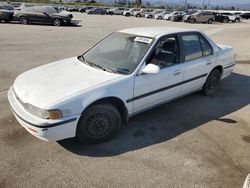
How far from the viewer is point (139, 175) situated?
9.79ft

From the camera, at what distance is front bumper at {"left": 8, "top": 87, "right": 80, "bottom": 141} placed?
2.98 meters

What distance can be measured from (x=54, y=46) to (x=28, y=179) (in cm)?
899

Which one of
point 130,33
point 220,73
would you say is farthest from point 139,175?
point 220,73

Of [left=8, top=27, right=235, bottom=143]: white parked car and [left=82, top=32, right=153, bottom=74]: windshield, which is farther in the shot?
[left=82, top=32, right=153, bottom=74]: windshield

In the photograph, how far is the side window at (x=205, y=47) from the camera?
195 inches

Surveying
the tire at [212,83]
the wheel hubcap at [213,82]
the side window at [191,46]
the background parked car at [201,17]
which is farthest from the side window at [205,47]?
the background parked car at [201,17]

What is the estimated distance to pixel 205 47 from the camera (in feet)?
16.4

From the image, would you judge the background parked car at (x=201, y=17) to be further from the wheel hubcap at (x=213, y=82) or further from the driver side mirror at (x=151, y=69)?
the driver side mirror at (x=151, y=69)

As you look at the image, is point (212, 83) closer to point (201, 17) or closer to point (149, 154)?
point (149, 154)

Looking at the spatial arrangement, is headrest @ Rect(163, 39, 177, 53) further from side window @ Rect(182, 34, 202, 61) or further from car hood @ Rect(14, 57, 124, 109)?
car hood @ Rect(14, 57, 124, 109)

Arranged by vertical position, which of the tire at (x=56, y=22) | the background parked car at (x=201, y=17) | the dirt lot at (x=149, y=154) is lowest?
the dirt lot at (x=149, y=154)

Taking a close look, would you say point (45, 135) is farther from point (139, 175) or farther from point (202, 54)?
point (202, 54)

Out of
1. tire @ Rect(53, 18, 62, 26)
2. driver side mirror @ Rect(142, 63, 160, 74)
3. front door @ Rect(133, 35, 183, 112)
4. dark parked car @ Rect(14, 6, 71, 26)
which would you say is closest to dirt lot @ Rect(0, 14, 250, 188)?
front door @ Rect(133, 35, 183, 112)

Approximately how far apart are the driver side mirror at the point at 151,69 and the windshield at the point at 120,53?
0.16 m
